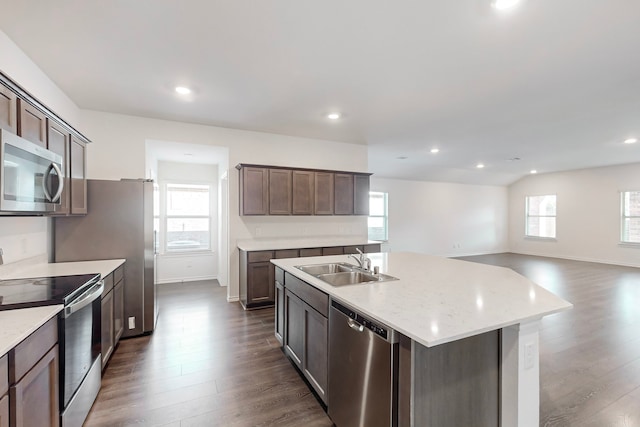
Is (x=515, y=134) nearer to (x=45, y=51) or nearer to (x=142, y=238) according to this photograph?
(x=142, y=238)

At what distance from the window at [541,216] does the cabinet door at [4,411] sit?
1190 cm

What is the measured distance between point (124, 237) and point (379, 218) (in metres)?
6.64

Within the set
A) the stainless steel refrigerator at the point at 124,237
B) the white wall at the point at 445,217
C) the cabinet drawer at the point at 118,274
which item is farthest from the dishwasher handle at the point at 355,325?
the white wall at the point at 445,217

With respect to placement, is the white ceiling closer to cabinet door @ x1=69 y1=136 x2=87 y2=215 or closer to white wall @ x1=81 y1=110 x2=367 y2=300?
white wall @ x1=81 y1=110 x2=367 y2=300

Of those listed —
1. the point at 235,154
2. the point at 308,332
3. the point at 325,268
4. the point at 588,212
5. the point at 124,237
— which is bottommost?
the point at 308,332

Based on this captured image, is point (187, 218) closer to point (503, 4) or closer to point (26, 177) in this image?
point (26, 177)

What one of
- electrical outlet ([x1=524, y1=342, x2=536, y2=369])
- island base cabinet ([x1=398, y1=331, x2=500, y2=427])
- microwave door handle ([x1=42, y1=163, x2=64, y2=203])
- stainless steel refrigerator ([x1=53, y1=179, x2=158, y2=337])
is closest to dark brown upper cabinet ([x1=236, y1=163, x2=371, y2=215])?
stainless steel refrigerator ([x1=53, y1=179, x2=158, y2=337])

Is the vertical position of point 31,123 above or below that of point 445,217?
above

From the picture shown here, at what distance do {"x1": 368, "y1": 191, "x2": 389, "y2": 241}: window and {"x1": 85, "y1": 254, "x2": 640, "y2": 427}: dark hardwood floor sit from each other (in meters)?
4.81

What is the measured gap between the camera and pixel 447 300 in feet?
5.46

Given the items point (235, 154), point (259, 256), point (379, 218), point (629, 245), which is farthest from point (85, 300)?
point (629, 245)

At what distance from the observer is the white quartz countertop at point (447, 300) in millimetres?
1297

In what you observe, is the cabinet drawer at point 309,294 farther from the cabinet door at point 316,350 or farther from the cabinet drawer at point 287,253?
the cabinet drawer at point 287,253

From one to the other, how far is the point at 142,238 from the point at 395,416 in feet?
10.0
